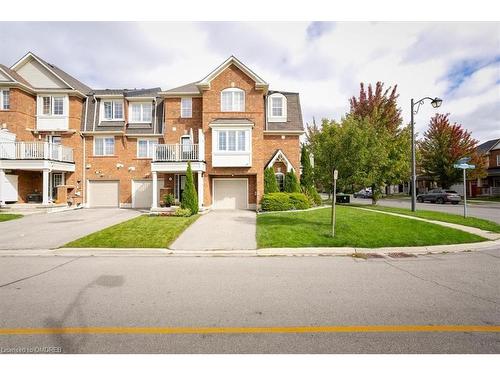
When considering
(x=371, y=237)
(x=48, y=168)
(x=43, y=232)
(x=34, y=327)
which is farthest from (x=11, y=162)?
(x=371, y=237)

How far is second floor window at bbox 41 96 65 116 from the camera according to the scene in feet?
64.0

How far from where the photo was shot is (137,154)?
20.4 m

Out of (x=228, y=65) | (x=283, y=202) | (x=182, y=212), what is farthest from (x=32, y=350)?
(x=228, y=65)

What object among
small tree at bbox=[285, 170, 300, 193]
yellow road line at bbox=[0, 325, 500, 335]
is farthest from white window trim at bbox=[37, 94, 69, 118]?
yellow road line at bbox=[0, 325, 500, 335]

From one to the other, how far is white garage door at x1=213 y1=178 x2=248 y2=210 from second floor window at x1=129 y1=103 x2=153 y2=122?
8876 millimetres

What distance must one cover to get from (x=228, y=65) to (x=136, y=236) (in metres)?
14.0

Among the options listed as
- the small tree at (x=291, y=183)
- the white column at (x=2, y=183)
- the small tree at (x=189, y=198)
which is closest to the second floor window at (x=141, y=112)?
the small tree at (x=189, y=198)

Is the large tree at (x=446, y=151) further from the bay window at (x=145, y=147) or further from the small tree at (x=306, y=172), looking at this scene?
the bay window at (x=145, y=147)

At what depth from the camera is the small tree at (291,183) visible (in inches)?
738

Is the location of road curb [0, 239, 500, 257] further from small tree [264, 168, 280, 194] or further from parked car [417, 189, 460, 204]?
parked car [417, 189, 460, 204]

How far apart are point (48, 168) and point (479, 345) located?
22429mm

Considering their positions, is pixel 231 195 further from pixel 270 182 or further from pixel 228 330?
pixel 228 330

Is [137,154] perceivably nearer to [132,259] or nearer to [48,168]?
[48,168]

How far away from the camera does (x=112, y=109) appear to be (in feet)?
67.0
